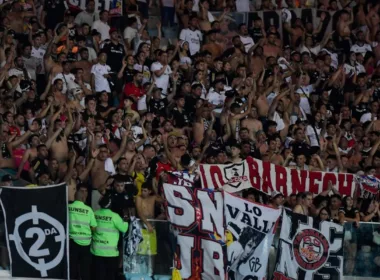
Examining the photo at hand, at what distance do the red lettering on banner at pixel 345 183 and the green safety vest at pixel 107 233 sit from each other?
452 centimetres

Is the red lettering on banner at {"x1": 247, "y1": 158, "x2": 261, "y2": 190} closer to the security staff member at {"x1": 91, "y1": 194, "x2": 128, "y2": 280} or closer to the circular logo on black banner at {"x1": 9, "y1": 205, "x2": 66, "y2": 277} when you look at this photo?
the security staff member at {"x1": 91, "y1": 194, "x2": 128, "y2": 280}

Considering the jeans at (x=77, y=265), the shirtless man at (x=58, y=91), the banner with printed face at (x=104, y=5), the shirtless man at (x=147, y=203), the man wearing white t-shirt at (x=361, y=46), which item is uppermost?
the banner with printed face at (x=104, y=5)

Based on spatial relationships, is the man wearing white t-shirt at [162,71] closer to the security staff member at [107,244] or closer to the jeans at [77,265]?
the security staff member at [107,244]

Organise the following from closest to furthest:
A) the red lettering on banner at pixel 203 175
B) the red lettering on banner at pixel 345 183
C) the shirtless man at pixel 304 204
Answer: the shirtless man at pixel 304 204 < the red lettering on banner at pixel 203 175 < the red lettering on banner at pixel 345 183

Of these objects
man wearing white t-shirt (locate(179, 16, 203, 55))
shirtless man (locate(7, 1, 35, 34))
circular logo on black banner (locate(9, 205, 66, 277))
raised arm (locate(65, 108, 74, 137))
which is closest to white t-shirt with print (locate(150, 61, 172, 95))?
man wearing white t-shirt (locate(179, 16, 203, 55))

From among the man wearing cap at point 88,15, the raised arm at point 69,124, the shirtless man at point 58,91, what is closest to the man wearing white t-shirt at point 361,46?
the man wearing cap at point 88,15

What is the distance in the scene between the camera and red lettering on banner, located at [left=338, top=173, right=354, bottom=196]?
24875 mm

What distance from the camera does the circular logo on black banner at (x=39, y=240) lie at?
859 inches

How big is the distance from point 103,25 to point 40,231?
815 cm

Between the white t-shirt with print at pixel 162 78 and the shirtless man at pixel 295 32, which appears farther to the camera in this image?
the shirtless man at pixel 295 32

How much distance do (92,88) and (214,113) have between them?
2301 millimetres

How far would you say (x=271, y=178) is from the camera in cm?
2462

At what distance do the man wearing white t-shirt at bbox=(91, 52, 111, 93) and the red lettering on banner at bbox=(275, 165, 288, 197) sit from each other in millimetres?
4235

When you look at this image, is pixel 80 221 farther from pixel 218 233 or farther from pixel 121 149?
pixel 121 149
